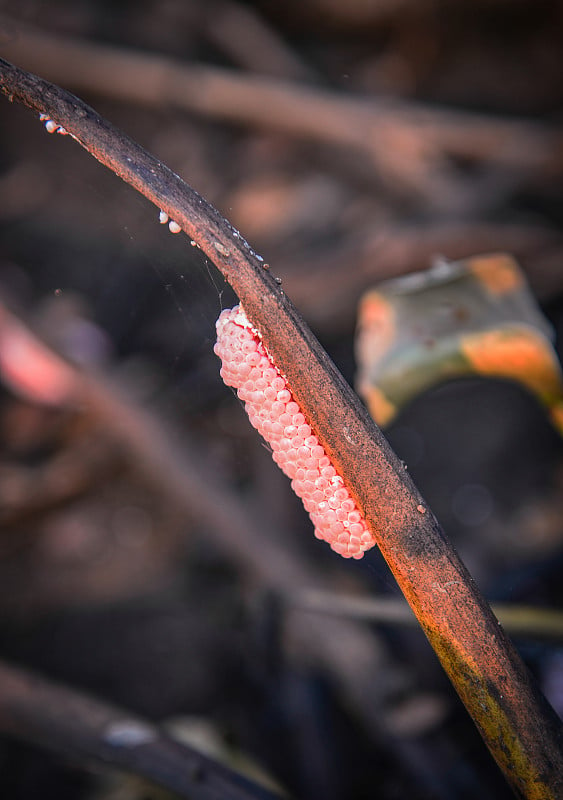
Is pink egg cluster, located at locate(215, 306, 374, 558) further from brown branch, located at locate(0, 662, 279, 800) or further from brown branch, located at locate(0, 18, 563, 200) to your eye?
brown branch, located at locate(0, 18, 563, 200)

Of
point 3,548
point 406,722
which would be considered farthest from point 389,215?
point 3,548

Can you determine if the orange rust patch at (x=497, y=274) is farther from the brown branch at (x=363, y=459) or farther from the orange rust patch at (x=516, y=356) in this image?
the brown branch at (x=363, y=459)

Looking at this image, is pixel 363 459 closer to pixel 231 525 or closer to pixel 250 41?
pixel 231 525

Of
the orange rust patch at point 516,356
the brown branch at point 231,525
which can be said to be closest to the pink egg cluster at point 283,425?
the orange rust patch at point 516,356

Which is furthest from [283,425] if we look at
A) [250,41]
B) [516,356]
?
[250,41]

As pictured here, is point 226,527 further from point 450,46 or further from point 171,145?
point 450,46
